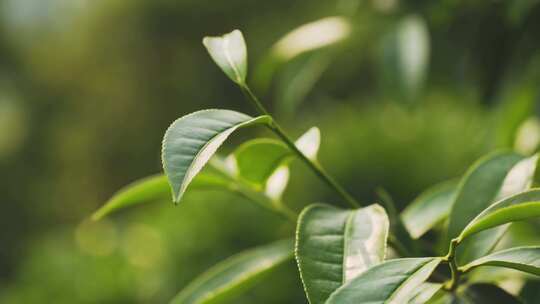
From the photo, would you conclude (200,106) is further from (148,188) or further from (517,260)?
(517,260)

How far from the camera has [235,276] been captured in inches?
28.5

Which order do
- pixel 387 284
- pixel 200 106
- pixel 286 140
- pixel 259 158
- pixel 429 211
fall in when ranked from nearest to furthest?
pixel 387 284 < pixel 286 140 < pixel 259 158 < pixel 429 211 < pixel 200 106

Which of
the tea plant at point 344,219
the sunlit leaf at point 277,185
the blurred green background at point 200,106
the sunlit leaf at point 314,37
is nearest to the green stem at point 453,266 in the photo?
the tea plant at point 344,219

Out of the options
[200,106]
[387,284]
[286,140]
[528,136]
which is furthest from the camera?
[200,106]

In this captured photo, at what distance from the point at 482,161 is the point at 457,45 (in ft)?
1.64

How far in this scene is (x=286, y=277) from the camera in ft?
8.80

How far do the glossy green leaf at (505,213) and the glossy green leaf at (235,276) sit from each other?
273mm

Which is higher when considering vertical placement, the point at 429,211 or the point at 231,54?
the point at 231,54

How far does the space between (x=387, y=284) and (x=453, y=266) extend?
8cm

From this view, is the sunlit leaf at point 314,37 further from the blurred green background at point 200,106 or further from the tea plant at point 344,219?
the tea plant at point 344,219

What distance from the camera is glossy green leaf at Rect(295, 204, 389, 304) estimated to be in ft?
1.58

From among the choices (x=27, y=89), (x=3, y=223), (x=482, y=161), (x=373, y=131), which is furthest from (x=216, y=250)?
(x=27, y=89)

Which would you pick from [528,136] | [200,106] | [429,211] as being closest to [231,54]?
[429,211]

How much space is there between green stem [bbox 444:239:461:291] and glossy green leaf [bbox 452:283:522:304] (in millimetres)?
11
